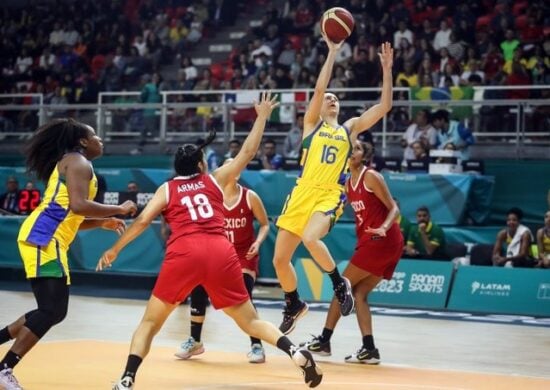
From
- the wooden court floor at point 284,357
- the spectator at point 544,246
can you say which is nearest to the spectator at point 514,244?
the spectator at point 544,246

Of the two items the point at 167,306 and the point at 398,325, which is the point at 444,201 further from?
the point at 167,306

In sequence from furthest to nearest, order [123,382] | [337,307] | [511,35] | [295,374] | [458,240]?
[511,35], [458,240], [337,307], [295,374], [123,382]

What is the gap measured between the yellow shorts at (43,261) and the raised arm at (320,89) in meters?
3.08

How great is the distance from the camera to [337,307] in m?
10.8

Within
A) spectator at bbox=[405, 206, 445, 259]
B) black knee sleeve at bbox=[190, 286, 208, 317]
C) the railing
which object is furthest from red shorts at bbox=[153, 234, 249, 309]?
the railing

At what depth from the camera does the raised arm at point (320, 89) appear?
10008 mm

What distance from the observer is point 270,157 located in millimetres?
19844

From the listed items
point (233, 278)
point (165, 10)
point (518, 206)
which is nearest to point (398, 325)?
point (518, 206)

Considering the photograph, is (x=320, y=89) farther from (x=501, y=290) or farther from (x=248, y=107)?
(x=248, y=107)

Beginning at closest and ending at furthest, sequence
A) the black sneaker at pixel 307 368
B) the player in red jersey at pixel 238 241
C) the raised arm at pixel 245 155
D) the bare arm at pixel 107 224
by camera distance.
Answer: the black sneaker at pixel 307 368 → the raised arm at pixel 245 155 → the bare arm at pixel 107 224 → the player in red jersey at pixel 238 241

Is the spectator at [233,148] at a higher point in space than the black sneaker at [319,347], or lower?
higher

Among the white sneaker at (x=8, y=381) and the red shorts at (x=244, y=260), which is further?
the red shorts at (x=244, y=260)

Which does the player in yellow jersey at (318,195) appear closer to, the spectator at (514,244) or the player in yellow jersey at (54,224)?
the player in yellow jersey at (54,224)

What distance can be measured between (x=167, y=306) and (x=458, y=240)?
10583 mm
